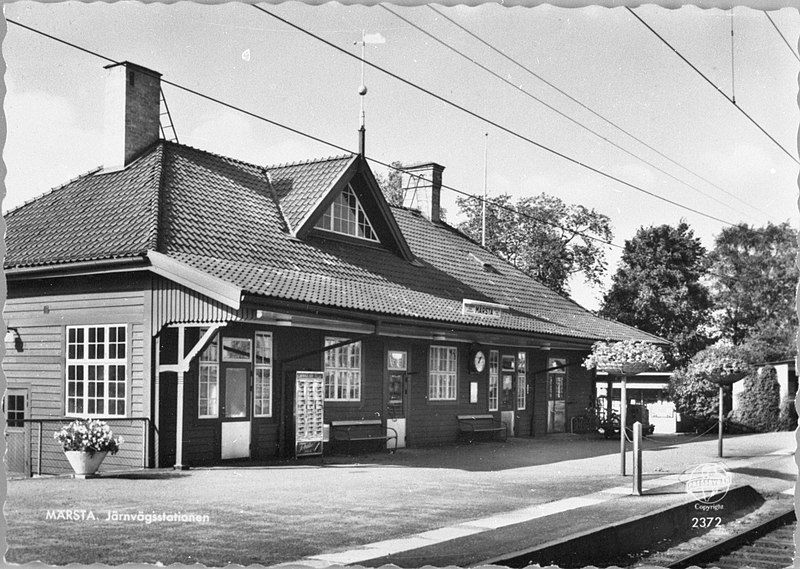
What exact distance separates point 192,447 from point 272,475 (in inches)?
72.7

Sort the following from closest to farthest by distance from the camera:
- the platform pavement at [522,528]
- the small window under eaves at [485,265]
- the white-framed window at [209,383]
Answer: the platform pavement at [522,528], the white-framed window at [209,383], the small window under eaves at [485,265]

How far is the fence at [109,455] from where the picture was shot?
13.8 meters

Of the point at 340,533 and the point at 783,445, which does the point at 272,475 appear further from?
the point at 783,445

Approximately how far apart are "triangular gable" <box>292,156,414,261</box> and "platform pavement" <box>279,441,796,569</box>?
802 centimetres

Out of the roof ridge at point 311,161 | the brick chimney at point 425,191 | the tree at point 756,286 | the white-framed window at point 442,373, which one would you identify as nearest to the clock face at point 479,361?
the white-framed window at point 442,373

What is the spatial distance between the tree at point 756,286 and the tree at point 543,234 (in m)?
1.91

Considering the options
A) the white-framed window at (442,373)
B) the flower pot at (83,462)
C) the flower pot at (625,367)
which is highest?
the flower pot at (625,367)

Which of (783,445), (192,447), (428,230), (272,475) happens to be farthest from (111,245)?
(783,445)

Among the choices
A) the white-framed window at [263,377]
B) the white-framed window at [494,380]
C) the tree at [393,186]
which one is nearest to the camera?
the white-framed window at [263,377]

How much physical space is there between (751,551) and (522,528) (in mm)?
2495

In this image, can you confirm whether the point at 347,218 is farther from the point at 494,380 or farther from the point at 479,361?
the point at 494,380

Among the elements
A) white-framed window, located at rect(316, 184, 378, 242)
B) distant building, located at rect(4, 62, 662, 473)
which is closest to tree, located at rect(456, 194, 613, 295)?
distant building, located at rect(4, 62, 662, 473)

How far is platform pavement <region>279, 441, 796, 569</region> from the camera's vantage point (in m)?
7.86

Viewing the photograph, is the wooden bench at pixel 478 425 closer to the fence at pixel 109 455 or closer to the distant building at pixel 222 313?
the distant building at pixel 222 313
